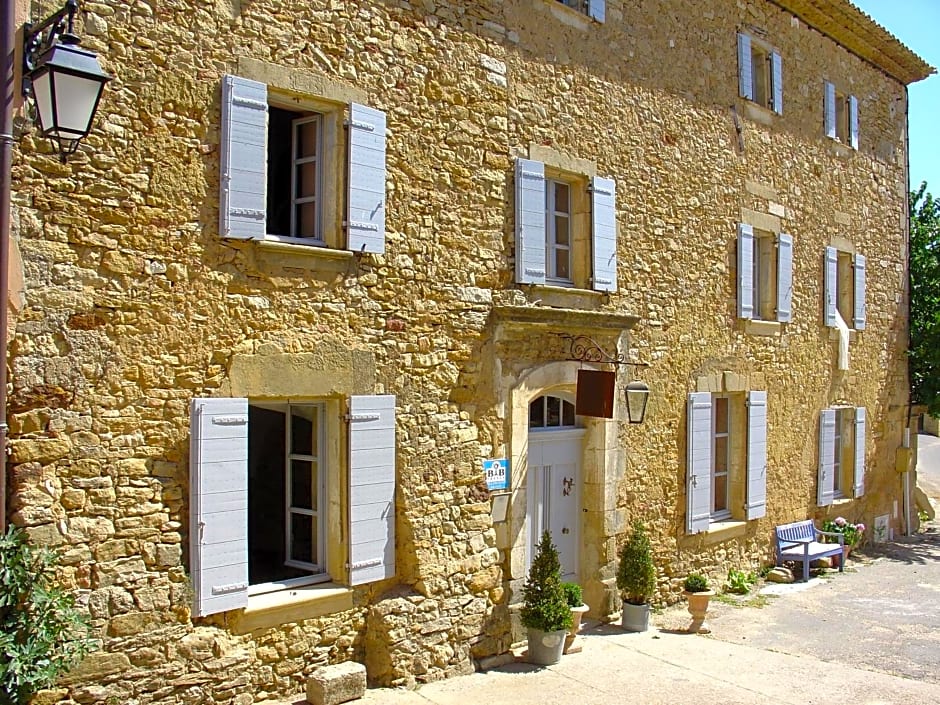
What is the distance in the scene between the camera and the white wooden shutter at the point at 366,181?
6.27 metres

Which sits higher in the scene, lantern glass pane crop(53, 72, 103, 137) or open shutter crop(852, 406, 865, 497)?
lantern glass pane crop(53, 72, 103, 137)

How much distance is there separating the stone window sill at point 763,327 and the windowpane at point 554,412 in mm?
3292

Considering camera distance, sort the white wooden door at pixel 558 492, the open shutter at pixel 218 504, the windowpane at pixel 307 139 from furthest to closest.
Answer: the white wooden door at pixel 558 492, the windowpane at pixel 307 139, the open shutter at pixel 218 504

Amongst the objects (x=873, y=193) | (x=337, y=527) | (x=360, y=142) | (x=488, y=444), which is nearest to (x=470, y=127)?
(x=360, y=142)

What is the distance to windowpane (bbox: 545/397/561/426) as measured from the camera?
8.26 metres

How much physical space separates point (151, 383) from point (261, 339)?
0.79m

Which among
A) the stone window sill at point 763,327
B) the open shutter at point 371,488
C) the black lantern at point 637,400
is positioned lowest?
the open shutter at point 371,488

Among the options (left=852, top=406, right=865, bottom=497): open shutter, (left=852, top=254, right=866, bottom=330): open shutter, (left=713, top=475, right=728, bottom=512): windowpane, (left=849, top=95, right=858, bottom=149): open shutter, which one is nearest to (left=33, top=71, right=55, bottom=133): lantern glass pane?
(left=713, top=475, right=728, bottom=512): windowpane

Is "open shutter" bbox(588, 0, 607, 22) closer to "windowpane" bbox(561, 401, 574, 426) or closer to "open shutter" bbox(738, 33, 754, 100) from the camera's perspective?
"open shutter" bbox(738, 33, 754, 100)

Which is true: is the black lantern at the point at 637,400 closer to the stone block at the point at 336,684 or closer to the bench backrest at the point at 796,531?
the stone block at the point at 336,684

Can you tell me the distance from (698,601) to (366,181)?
503 cm

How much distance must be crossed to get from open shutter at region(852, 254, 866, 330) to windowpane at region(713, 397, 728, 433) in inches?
142

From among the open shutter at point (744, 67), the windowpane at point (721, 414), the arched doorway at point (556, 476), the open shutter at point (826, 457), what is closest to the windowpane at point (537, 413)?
the arched doorway at point (556, 476)

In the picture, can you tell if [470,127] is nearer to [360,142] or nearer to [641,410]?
[360,142]
